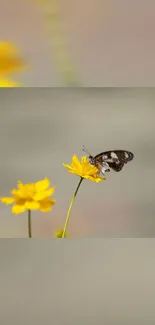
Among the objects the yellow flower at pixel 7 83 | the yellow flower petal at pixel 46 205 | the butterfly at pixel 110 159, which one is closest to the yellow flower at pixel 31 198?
the yellow flower petal at pixel 46 205

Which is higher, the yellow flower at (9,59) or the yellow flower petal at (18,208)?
the yellow flower at (9,59)

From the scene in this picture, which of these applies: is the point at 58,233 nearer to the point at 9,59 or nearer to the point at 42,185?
the point at 42,185

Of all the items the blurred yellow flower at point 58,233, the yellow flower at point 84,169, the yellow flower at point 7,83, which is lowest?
the blurred yellow flower at point 58,233

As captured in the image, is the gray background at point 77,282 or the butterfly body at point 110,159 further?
the butterfly body at point 110,159

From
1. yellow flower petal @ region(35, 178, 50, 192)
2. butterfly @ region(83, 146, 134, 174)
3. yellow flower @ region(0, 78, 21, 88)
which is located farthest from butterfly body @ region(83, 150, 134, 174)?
yellow flower @ region(0, 78, 21, 88)

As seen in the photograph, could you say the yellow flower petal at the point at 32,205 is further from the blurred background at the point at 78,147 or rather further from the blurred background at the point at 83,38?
the blurred background at the point at 83,38
